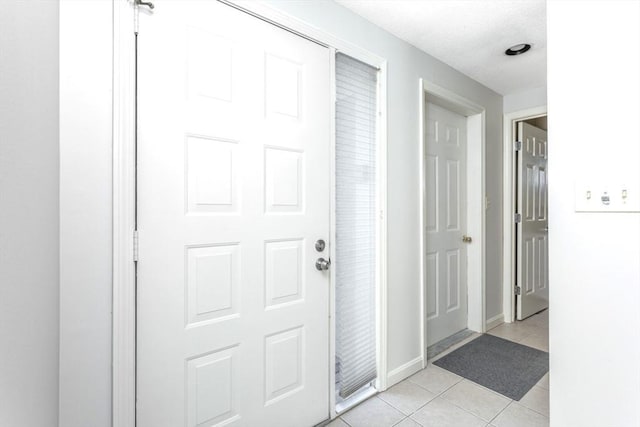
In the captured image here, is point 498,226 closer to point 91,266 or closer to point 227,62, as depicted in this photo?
point 227,62

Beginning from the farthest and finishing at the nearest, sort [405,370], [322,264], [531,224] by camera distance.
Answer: [531,224]
[405,370]
[322,264]

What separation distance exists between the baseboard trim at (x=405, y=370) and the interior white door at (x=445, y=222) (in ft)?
1.28

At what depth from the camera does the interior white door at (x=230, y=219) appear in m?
1.08

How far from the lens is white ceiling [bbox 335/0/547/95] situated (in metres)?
1.63

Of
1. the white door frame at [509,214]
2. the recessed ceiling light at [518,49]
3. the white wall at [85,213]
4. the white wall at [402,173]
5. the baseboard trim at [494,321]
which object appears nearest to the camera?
the white wall at [85,213]

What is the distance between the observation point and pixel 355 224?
1.76 metres

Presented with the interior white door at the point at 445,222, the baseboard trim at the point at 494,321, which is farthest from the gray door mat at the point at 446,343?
the baseboard trim at the point at 494,321

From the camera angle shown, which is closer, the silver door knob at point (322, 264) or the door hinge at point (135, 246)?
the door hinge at point (135, 246)

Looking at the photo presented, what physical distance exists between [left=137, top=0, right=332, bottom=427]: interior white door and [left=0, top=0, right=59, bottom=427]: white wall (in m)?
0.29

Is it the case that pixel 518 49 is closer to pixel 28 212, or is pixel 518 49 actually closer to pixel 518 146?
pixel 518 146

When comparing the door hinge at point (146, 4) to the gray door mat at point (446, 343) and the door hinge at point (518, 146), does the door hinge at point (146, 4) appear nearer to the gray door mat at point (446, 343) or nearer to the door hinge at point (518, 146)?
the gray door mat at point (446, 343)

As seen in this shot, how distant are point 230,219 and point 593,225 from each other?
1449 millimetres

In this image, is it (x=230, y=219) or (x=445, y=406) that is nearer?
(x=230, y=219)

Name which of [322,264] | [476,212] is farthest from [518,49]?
[322,264]
